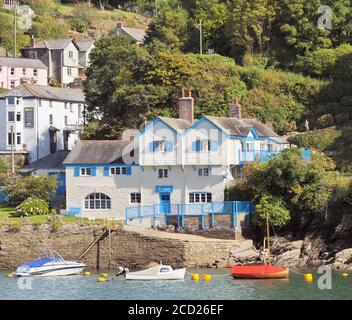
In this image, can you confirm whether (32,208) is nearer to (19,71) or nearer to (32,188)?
(32,188)

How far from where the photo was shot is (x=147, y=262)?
69.2 m

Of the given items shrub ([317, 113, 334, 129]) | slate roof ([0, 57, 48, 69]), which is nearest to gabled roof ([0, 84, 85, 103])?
slate roof ([0, 57, 48, 69])

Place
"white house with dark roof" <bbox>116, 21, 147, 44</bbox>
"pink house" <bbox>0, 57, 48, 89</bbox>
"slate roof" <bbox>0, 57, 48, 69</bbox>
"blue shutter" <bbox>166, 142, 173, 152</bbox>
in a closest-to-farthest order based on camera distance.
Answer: "blue shutter" <bbox>166, 142, 173, 152</bbox> < "pink house" <bbox>0, 57, 48, 89</bbox> < "slate roof" <bbox>0, 57, 48, 69</bbox> < "white house with dark roof" <bbox>116, 21, 147, 44</bbox>

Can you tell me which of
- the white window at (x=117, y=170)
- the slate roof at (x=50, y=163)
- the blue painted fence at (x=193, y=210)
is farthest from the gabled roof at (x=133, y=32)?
the blue painted fence at (x=193, y=210)

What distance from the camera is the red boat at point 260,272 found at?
62.5 meters

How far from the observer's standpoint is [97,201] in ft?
252

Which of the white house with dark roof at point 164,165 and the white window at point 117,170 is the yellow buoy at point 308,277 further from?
the white window at point 117,170

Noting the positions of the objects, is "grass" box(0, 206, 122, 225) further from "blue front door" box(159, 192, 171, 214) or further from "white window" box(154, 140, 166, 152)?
"white window" box(154, 140, 166, 152)

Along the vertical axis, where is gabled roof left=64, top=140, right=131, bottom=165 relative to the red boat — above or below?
above

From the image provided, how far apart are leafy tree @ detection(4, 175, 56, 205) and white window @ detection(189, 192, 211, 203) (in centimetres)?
1054

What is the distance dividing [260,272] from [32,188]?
2249cm

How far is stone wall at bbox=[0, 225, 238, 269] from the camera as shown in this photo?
68.8m

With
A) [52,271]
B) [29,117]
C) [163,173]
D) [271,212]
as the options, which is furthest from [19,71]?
[52,271]
